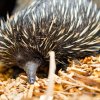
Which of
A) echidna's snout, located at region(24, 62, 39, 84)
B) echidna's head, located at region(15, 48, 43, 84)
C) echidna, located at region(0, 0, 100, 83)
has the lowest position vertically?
echidna's snout, located at region(24, 62, 39, 84)

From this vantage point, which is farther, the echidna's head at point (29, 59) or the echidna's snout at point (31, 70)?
the echidna's head at point (29, 59)

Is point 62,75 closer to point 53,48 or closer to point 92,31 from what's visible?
point 53,48

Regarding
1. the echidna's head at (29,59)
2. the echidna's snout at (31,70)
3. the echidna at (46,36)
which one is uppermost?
the echidna at (46,36)

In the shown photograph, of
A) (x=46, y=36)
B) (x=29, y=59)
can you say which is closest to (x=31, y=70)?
(x=29, y=59)

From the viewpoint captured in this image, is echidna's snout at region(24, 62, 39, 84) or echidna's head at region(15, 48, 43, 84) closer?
echidna's snout at region(24, 62, 39, 84)

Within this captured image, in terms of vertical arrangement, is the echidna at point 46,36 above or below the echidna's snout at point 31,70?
above

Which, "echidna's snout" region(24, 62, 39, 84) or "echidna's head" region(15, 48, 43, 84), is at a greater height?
"echidna's head" region(15, 48, 43, 84)

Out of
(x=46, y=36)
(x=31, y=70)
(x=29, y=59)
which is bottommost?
(x=31, y=70)

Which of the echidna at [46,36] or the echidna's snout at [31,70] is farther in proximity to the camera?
the echidna at [46,36]

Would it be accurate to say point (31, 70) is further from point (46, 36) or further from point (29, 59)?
point (46, 36)
